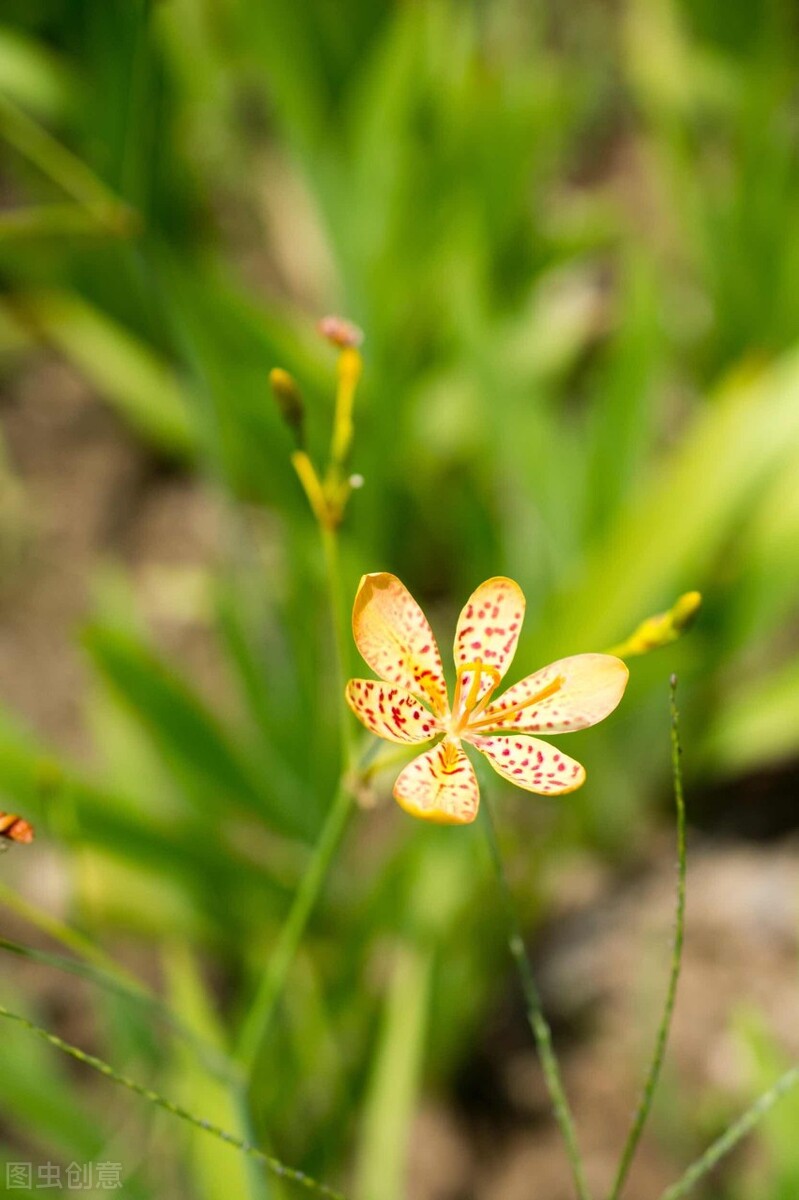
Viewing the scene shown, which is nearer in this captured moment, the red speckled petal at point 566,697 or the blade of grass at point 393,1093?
the red speckled petal at point 566,697

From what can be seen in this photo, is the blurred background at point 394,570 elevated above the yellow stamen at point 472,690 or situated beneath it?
elevated above

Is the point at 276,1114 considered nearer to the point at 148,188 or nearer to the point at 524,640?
the point at 524,640

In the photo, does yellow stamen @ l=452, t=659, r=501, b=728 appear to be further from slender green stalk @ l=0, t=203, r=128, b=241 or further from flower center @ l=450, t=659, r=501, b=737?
slender green stalk @ l=0, t=203, r=128, b=241

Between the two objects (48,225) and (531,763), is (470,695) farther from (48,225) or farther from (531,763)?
(48,225)

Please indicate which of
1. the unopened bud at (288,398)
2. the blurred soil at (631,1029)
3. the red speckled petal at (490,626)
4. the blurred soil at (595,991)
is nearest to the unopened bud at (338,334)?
the unopened bud at (288,398)

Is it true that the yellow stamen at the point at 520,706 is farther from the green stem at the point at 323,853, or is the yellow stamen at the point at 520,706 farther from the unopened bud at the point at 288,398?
the unopened bud at the point at 288,398

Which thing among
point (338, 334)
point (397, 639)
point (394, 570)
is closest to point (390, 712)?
point (397, 639)
